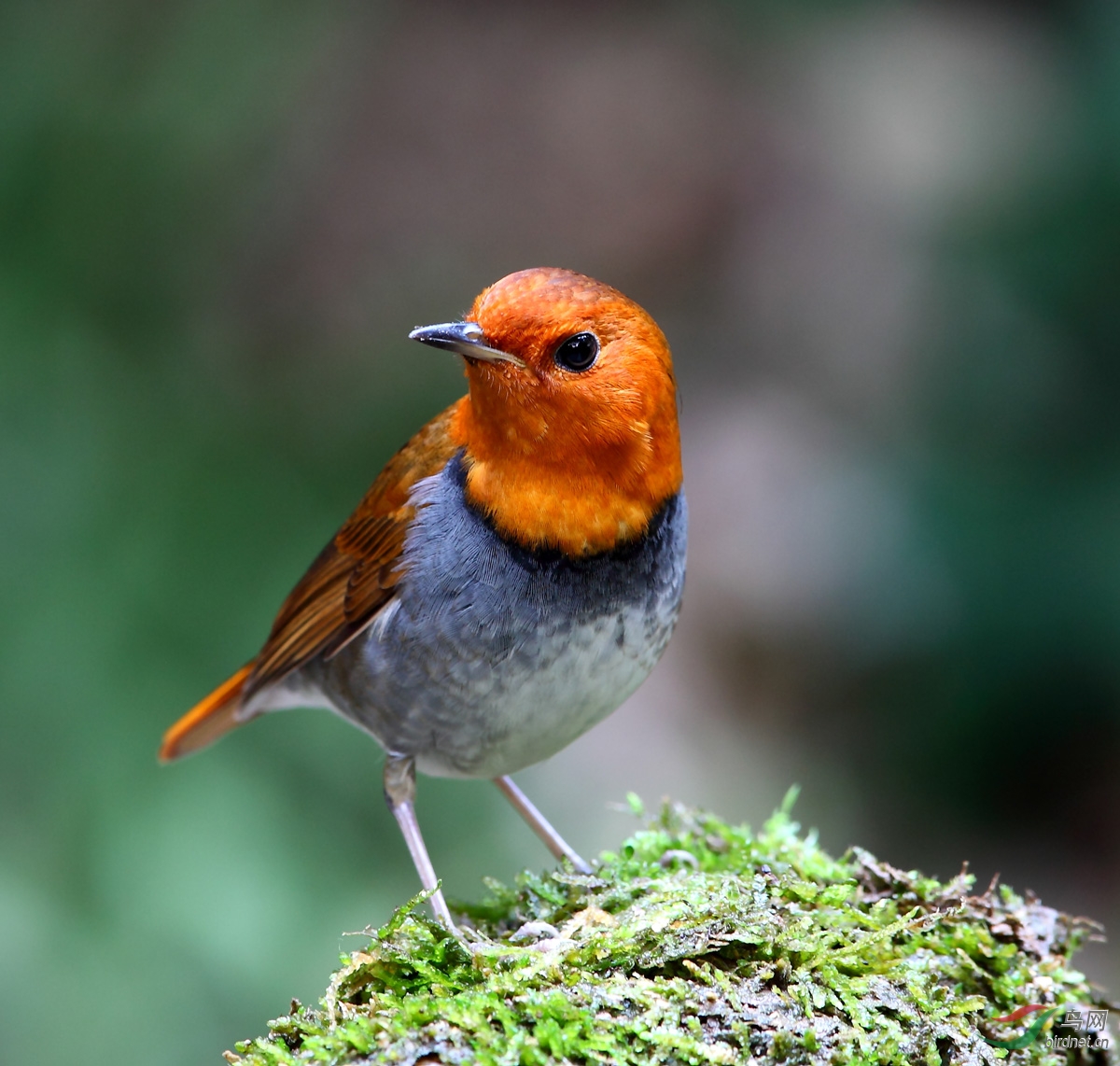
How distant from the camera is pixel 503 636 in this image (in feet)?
10.3

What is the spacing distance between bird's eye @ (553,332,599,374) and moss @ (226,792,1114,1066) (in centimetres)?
129

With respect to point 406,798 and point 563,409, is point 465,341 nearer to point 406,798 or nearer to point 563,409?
point 563,409

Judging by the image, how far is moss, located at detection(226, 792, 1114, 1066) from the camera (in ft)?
7.27

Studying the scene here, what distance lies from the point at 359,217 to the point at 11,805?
4624 mm

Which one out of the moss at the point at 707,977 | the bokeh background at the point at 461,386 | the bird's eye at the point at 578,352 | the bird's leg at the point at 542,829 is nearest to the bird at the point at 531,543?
the bird's eye at the point at 578,352

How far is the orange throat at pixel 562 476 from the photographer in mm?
3107

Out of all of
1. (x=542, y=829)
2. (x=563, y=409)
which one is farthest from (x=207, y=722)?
(x=563, y=409)

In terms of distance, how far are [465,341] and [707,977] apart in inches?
61.5

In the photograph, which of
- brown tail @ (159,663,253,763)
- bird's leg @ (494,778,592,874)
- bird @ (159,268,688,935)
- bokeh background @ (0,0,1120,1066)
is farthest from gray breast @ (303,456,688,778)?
bokeh background @ (0,0,1120,1066)

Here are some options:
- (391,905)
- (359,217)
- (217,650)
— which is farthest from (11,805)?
(359,217)

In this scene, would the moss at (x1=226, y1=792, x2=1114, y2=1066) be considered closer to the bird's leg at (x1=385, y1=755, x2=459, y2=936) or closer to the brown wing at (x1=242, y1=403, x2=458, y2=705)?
the bird's leg at (x1=385, y1=755, x2=459, y2=936)

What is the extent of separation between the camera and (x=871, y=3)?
707 cm

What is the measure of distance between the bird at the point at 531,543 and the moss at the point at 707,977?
1.54 feet

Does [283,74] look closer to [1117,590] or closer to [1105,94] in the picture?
[1105,94]
